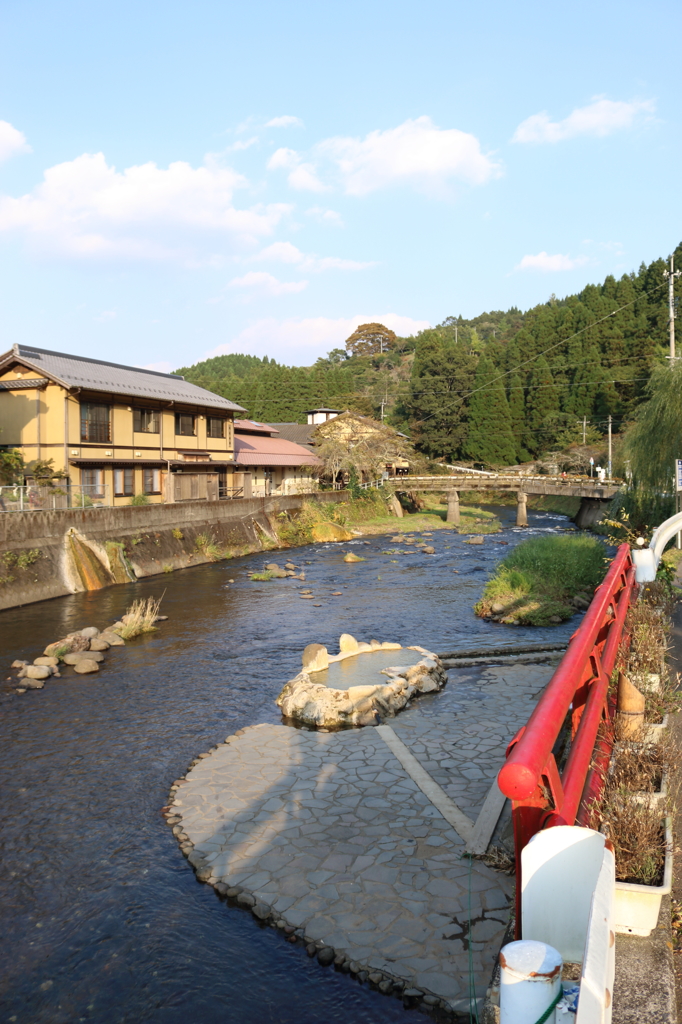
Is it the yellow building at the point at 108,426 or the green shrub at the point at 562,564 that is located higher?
the yellow building at the point at 108,426

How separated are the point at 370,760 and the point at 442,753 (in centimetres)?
101

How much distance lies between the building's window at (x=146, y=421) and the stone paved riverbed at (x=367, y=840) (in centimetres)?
2574

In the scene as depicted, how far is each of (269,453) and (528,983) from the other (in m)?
46.4

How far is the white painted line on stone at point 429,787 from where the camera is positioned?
7.43 m

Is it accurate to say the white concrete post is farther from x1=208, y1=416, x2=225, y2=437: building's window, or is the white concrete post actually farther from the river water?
x1=208, y1=416, x2=225, y2=437: building's window

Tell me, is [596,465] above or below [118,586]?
above

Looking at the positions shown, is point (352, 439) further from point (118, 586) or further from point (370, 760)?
point (370, 760)

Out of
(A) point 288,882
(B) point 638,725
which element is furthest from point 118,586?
(B) point 638,725

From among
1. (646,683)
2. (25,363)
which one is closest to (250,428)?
(25,363)

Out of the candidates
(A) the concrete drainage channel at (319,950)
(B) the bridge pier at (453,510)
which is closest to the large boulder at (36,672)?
(A) the concrete drainage channel at (319,950)

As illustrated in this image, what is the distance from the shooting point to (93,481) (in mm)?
30922

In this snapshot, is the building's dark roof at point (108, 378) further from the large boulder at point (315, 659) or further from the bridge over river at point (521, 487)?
the large boulder at point (315, 659)

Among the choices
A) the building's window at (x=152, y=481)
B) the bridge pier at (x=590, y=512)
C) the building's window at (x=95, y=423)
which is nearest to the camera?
the building's window at (x=95, y=423)

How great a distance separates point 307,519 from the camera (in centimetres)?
3953
